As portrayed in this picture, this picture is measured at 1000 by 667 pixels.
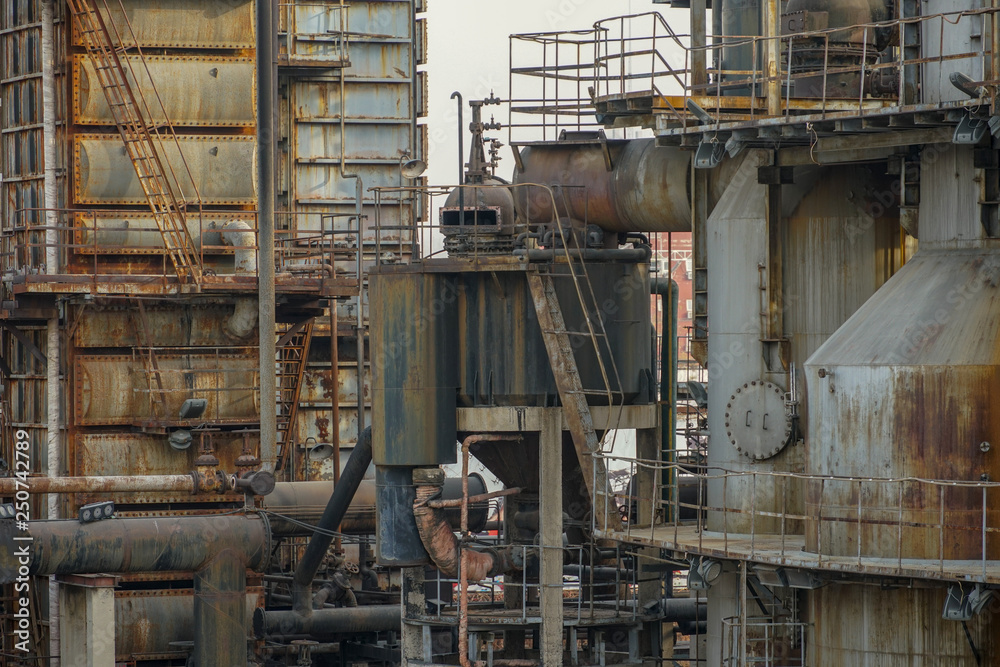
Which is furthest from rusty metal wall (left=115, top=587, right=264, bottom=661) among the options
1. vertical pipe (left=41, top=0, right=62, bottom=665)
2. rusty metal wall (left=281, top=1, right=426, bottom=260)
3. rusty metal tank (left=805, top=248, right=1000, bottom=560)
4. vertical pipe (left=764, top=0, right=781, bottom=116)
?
rusty metal wall (left=281, top=1, right=426, bottom=260)

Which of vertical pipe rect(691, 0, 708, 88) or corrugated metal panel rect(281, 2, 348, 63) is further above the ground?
corrugated metal panel rect(281, 2, 348, 63)

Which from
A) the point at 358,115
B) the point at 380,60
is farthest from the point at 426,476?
the point at 380,60

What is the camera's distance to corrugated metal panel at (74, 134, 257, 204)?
2688cm

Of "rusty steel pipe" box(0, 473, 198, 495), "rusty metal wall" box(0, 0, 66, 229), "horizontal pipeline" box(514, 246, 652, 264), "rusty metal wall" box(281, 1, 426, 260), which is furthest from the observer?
"rusty metal wall" box(281, 1, 426, 260)

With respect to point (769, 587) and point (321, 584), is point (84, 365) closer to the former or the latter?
point (321, 584)

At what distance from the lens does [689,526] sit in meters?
22.7

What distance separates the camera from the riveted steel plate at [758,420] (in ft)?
68.8

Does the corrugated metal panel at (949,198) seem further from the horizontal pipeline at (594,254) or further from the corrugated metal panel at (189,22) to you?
the corrugated metal panel at (189,22)

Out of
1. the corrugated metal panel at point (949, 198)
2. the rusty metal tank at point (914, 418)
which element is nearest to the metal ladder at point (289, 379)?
the rusty metal tank at point (914, 418)

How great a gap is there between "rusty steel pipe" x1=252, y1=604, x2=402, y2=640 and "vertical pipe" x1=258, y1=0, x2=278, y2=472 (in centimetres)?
227

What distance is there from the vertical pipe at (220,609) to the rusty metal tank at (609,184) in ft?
20.1

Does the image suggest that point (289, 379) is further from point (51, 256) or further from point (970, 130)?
point (970, 130)

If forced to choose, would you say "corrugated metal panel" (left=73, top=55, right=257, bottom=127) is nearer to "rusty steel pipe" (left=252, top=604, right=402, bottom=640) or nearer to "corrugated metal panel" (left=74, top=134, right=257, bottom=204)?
"corrugated metal panel" (left=74, top=134, right=257, bottom=204)

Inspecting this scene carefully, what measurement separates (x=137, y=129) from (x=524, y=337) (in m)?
7.86
